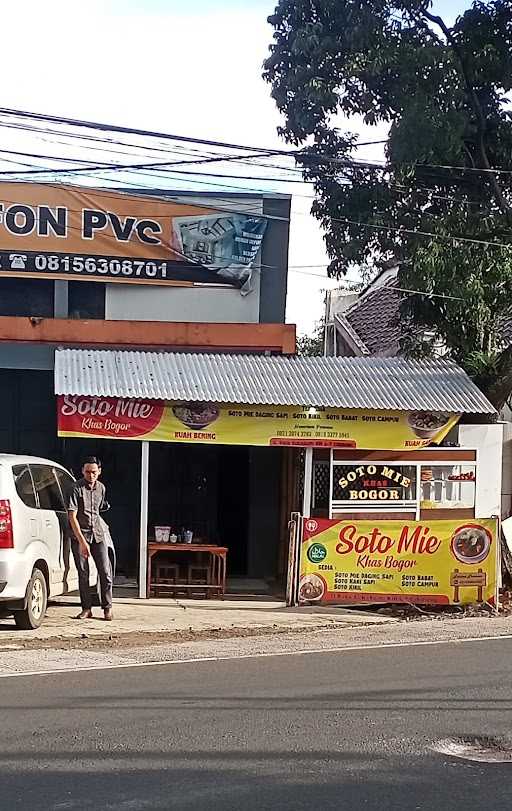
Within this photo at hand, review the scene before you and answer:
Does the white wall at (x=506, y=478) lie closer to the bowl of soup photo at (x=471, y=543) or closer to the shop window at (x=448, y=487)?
the shop window at (x=448, y=487)

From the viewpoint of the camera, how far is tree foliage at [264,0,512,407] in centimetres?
1486

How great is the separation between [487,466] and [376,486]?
1645mm

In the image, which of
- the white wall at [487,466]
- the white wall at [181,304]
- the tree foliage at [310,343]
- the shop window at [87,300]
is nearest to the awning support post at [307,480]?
the white wall at [487,466]

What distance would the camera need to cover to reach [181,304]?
59.3ft

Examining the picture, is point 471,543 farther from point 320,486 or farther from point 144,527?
point 144,527

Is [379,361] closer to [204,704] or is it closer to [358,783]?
[204,704]

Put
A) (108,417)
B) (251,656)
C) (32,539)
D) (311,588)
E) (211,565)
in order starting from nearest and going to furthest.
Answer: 1. (251,656)
2. (32,539)
3. (311,588)
4. (108,417)
5. (211,565)

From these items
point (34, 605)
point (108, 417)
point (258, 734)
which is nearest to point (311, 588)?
point (108, 417)

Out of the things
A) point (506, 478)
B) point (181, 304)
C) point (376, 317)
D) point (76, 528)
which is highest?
point (376, 317)

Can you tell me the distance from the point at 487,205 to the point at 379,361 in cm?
280

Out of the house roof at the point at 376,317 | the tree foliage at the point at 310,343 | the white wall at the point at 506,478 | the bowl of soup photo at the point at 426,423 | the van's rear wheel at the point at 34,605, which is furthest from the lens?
the tree foliage at the point at 310,343

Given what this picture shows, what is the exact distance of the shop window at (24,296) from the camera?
17.9 m

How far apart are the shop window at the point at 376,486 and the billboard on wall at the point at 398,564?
1175 millimetres

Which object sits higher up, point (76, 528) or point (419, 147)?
point (419, 147)
